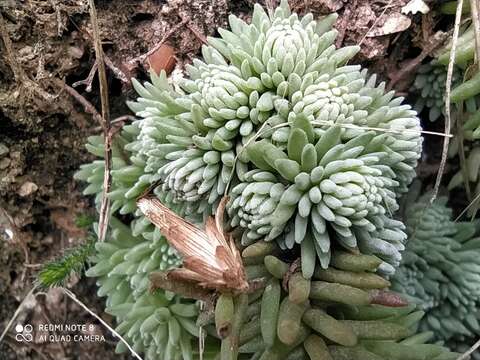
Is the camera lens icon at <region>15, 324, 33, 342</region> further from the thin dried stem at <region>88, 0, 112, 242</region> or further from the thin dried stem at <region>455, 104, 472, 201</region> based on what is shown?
the thin dried stem at <region>455, 104, 472, 201</region>

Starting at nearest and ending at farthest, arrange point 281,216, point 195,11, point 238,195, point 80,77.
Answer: point 281,216 < point 238,195 < point 195,11 < point 80,77

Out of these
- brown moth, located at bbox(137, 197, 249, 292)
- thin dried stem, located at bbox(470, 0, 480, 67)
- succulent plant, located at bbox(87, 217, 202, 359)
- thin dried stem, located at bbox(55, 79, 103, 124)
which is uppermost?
thin dried stem, located at bbox(470, 0, 480, 67)

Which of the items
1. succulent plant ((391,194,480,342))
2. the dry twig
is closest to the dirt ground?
the dry twig

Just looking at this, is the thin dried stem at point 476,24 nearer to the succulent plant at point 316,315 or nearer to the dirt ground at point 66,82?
the dirt ground at point 66,82

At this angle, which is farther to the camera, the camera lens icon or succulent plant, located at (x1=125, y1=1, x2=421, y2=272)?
the camera lens icon

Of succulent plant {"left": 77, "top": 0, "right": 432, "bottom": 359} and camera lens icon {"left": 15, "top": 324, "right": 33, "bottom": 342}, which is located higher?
succulent plant {"left": 77, "top": 0, "right": 432, "bottom": 359}

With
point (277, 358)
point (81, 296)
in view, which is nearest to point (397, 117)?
point (277, 358)

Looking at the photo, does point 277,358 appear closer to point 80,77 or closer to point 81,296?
point 81,296
